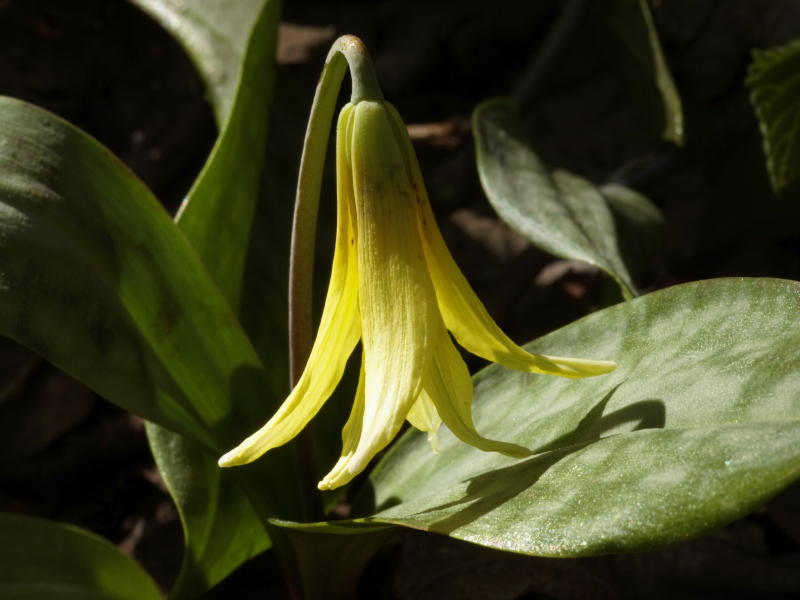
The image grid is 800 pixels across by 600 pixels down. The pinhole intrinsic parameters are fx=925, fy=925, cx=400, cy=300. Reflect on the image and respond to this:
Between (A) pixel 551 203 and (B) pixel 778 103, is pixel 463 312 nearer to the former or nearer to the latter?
(A) pixel 551 203

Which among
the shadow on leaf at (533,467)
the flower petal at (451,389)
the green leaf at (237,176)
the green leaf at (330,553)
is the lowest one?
the green leaf at (330,553)

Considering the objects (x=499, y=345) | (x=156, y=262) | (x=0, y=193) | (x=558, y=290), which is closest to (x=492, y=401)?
(x=499, y=345)

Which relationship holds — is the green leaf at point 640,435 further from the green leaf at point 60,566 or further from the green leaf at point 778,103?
the green leaf at point 778,103

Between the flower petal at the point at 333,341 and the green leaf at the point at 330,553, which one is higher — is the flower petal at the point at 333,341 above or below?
above

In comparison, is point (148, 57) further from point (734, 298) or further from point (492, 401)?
point (734, 298)

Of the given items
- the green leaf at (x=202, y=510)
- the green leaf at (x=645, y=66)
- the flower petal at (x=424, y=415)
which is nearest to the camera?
the flower petal at (x=424, y=415)

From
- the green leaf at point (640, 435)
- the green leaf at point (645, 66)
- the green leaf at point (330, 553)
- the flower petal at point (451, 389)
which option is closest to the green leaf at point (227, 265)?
the green leaf at point (330, 553)
